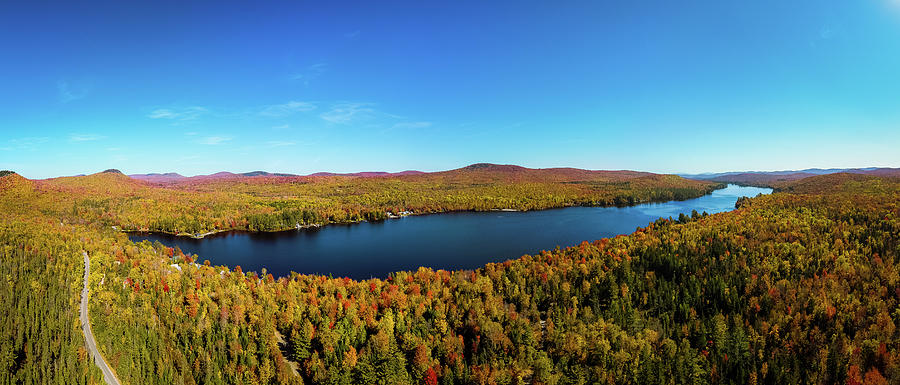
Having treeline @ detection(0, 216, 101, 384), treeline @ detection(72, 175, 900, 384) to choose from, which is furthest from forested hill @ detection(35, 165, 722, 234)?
treeline @ detection(72, 175, 900, 384)

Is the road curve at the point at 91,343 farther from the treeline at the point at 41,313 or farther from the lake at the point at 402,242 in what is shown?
the lake at the point at 402,242

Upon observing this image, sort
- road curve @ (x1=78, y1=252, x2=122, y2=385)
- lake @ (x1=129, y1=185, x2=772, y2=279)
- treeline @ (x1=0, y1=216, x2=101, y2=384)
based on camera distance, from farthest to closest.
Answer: lake @ (x1=129, y1=185, x2=772, y2=279), treeline @ (x1=0, y1=216, x2=101, y2=384), road curve @ (x1=78, y1=252, x2=122, y2=385)

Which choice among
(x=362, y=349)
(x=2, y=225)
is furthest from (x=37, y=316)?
(x=2, y=225)

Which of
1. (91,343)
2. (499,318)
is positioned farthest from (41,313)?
(499,318)

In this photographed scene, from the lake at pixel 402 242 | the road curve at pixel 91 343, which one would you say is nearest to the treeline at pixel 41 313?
the road curve at pixel 91 343

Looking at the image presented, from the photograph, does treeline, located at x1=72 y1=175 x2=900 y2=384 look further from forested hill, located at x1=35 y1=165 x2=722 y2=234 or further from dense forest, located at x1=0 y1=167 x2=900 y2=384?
forested hill, located at x1=35 y1=165 x2=722 y2=234

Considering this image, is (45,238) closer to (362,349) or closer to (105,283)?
(105,283)
